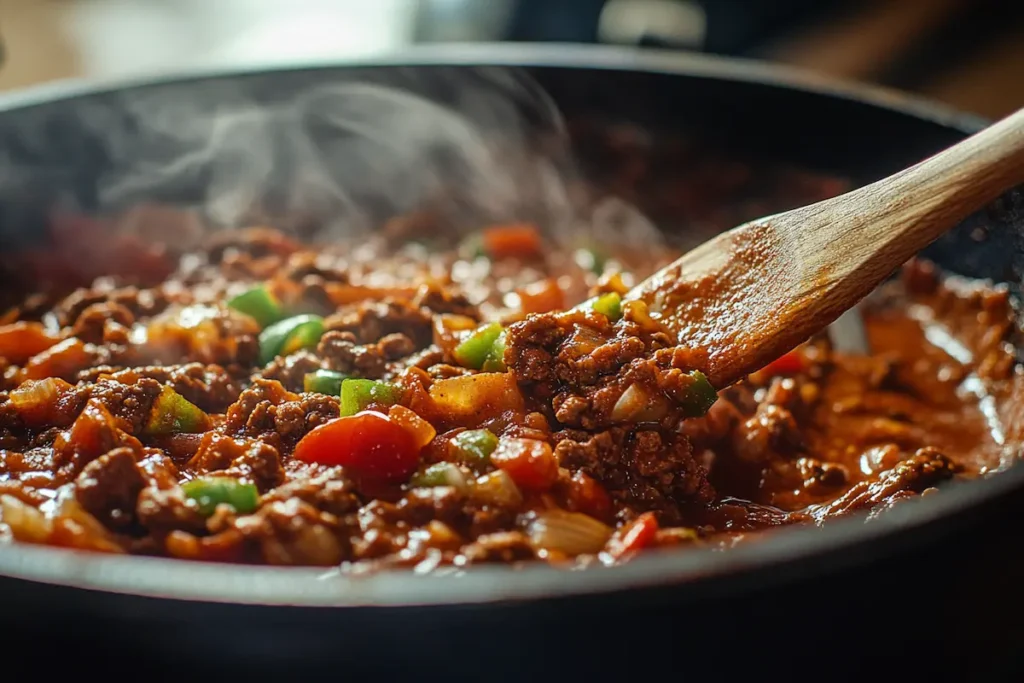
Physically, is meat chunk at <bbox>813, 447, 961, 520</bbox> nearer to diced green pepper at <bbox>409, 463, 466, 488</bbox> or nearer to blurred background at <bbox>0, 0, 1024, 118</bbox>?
diced green pepper at <bbox>409, 463, 466, 488</bbox>

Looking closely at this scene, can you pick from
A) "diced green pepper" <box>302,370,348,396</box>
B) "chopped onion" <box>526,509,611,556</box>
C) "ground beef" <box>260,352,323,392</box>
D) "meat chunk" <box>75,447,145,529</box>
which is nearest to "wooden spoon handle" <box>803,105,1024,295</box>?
"chopped onion" <box>526,509,611,556</box>

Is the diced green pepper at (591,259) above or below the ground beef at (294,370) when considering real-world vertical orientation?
above

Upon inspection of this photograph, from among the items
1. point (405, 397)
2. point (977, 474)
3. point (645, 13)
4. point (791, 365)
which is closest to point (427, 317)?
point (405, 397)

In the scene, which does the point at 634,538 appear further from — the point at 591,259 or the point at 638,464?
the point at 591,259

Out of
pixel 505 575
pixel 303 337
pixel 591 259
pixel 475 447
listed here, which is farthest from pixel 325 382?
pixel 591 259

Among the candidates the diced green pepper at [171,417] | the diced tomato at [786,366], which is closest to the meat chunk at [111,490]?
the diced green pepper at [171,417]

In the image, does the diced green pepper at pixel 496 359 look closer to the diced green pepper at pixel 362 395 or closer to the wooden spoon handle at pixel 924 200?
the diced green pepper at pixel 362 395

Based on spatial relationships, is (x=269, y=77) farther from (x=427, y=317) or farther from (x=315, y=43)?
(x=315, y=43)
